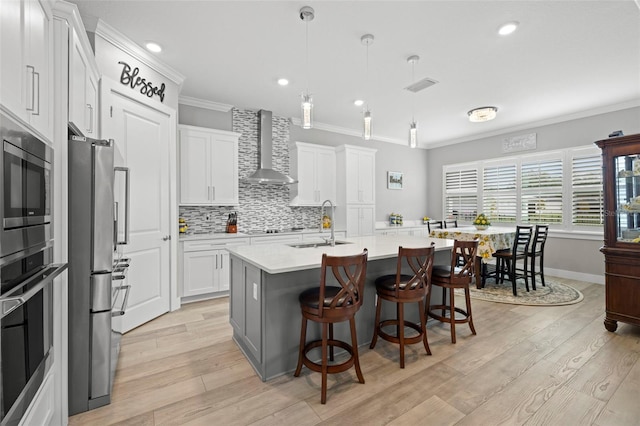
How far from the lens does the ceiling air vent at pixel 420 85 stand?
3.91 meters

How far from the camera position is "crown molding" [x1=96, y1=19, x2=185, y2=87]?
9.07 feet

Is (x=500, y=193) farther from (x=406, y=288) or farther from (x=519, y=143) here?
(x=406, y=288)

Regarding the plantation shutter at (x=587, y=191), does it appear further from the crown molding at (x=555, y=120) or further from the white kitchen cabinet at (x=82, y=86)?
the white kitchen cabinet at (x=82, y=86)

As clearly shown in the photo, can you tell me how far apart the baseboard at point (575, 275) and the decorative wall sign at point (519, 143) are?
2.38 meters

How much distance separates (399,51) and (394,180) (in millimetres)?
4198

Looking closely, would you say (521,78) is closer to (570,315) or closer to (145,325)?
(570,315)

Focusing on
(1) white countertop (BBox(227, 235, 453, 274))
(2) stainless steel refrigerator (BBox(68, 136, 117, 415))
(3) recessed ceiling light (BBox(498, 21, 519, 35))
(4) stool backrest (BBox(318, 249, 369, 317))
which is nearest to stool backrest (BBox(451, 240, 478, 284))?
(1) white countertop (BBox(227, 235, 453, 274))

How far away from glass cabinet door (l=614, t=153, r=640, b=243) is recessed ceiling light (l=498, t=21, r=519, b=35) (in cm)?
169

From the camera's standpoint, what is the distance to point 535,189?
580 cm

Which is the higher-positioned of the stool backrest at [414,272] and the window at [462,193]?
the window at [462,193]

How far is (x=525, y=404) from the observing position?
1.93 meters

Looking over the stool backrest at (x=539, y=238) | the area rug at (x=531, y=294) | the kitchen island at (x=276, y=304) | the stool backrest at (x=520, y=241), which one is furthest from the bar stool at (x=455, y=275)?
the stool backrest at (x=539, y=238)

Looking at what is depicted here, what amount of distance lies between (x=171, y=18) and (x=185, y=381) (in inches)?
120

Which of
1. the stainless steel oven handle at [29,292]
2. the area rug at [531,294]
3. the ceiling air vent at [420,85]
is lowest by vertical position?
the area rug at [531,294]
